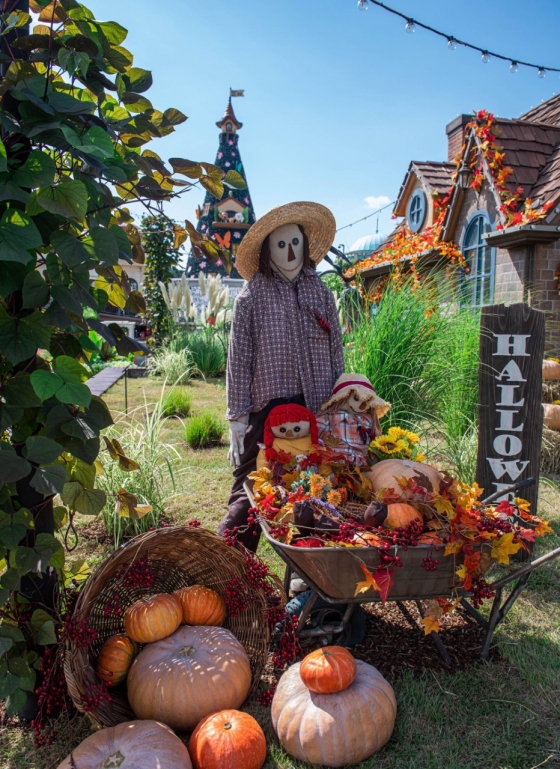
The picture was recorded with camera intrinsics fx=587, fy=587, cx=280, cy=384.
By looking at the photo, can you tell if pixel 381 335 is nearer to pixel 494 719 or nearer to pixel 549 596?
pixel 549 596

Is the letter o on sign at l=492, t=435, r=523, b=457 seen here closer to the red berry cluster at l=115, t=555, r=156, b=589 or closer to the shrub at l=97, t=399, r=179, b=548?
the shrub at l=97, t=399, r=179, b=548

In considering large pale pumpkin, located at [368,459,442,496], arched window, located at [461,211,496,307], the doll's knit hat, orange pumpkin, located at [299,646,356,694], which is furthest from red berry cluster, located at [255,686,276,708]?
arched window, located at [461,211,496,307]

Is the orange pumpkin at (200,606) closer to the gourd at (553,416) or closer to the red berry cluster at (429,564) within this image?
the red berry cluster at (429,564)

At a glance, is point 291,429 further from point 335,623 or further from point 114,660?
point 114,660

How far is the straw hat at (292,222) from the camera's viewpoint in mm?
2893

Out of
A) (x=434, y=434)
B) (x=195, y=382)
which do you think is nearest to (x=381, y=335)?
(x=434, y=434)

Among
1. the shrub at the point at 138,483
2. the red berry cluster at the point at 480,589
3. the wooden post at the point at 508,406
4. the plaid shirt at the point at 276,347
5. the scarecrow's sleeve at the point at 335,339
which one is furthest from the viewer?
the shrub at the point at 138,483

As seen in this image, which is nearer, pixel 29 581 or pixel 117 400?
pixel 29 581

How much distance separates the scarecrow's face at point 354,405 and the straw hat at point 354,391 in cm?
2

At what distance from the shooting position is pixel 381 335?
4.09 m

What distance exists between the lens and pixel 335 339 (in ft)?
10.2

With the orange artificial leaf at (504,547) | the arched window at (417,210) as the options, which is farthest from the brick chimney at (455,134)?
the orange artificial leaf at (504,547)

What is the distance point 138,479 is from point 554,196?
5.84m

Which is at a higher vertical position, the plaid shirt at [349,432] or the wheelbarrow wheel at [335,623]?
the plaid shirt at [349,432]
